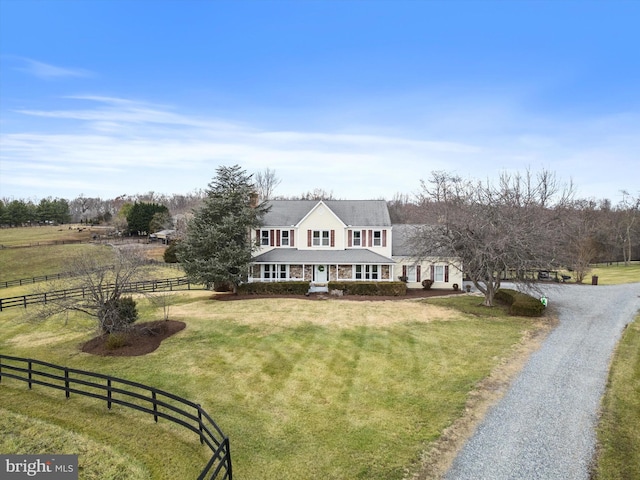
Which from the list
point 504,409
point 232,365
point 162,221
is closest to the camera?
A: point 504,409

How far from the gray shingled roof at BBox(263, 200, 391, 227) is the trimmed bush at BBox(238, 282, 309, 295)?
6.47m

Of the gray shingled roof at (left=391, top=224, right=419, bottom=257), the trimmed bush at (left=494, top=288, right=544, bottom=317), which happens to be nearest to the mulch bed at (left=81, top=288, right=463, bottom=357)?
the trimmed bush at (left=494, top=288, right=544, bottom=317)

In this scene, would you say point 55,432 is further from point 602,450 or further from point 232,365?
point 602,450

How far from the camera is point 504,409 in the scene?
1262 centimetres

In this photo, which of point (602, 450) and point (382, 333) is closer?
point (602, 450)

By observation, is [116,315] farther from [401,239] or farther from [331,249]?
[401,239]


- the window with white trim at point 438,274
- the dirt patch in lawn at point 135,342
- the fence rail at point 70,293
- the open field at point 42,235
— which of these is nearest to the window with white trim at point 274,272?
the fence rail at point 70,293

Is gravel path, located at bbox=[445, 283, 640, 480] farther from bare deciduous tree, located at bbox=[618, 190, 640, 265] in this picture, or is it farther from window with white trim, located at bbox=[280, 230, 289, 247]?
bare deciduous tree, located at bbox=[618, 190, 640, 265]

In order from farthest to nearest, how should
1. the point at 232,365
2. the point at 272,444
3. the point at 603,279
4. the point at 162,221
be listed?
the point at 162,221
the point at 603,279
the point at 232,365
the point at 272,444

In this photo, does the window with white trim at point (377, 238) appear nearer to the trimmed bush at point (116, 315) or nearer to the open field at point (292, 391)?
the open field at point (292, 391)

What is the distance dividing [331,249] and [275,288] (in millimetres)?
6934

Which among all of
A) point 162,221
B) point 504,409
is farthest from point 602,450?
point 162,221

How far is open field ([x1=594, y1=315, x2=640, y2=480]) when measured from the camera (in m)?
9.51

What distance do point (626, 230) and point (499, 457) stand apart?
7270cm
